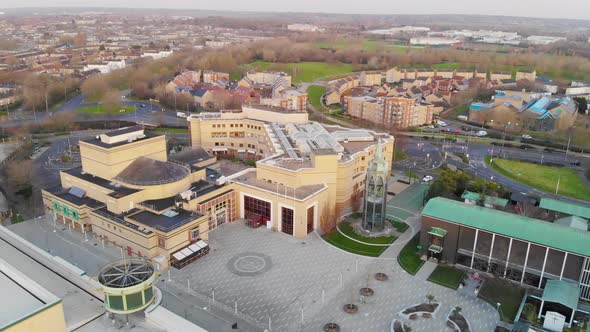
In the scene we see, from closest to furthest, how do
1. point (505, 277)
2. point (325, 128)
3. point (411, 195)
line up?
1. point (505, 277)
2. point (411, 195)
3. point (325, 128)

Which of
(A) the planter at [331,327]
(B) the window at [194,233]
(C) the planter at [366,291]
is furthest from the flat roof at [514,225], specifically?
(B) the window at [194,233]

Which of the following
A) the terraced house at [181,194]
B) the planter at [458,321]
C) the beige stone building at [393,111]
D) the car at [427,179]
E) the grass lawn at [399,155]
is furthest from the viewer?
the beige stone building at [393,111]

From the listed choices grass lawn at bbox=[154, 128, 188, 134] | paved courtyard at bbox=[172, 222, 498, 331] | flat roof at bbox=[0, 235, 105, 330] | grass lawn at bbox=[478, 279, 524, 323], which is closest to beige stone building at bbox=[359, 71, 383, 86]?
grass lawn at bbox=[154, 128, 188, 134]

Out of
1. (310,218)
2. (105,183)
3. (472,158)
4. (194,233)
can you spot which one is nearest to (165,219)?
(194,233)

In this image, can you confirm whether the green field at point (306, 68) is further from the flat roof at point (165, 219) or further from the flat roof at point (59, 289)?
the flat roof at point (59, 289)

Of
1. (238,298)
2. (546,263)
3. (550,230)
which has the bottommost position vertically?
(238,298)

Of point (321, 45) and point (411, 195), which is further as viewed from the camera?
point (321, 45)

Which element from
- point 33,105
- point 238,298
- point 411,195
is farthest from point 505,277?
point 33,105

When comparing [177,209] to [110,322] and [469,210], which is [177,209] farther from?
[469,210]
